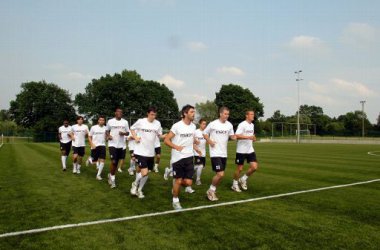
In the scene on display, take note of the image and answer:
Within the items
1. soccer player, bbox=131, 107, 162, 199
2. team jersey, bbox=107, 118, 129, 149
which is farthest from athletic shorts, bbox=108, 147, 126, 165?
soccer player, bbox=131, 107, 162, 199

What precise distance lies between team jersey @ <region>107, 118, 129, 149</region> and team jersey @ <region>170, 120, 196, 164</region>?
12.8ft

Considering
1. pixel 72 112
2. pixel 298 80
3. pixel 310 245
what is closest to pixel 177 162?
pixel 310 245

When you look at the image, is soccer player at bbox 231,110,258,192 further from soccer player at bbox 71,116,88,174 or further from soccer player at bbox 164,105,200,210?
soccer player at bbox 71,116,88,174

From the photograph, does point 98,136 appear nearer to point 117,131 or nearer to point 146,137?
point 117,131

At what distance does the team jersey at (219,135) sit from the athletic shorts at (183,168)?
132 centimetres

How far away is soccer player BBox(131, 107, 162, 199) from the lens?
8.09 metres

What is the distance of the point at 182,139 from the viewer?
722 cm

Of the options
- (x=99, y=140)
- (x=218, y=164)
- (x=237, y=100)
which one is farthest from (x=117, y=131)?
(x=237, y=100)

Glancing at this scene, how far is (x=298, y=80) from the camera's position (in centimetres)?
6081

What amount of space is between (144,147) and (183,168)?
1.44 m

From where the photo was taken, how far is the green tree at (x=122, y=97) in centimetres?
7417

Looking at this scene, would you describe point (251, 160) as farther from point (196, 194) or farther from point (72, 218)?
point (72, 218)

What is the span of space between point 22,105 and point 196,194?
257ft

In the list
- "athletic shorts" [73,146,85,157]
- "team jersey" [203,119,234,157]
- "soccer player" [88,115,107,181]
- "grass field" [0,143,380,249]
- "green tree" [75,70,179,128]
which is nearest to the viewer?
"grass field" [0,143,380,249]
